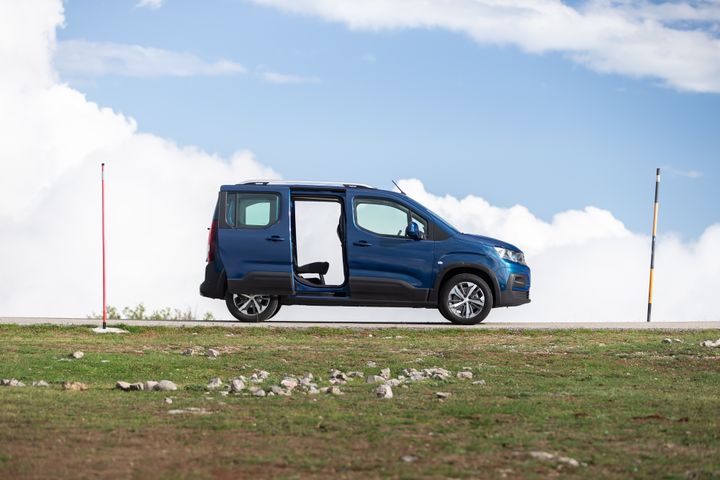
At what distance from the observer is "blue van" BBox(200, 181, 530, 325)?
2112 centimetres

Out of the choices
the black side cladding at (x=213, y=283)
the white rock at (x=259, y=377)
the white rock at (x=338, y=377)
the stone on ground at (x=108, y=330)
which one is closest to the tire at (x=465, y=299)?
the black side cladding at (x=213, y=283)

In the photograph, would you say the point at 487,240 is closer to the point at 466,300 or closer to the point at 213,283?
the point at 466,300

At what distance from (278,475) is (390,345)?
10.5 meters

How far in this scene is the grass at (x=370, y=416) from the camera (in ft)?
27.5

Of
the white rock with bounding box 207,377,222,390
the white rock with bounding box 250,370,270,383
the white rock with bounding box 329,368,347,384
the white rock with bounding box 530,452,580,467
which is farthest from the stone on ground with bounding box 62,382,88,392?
the white rock with bounding box 530,452,580,467

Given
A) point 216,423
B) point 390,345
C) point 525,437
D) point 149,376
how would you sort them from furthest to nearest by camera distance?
1. point 390,345
2. point 149,376
3. point 216,423
4. point 525,437

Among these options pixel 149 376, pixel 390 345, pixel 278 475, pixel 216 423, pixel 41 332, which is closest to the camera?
pixel 278 475

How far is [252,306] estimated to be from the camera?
2197 cm

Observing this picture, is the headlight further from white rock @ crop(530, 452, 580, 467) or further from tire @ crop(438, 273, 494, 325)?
white rock @ crop(530, 452, 580, 467)

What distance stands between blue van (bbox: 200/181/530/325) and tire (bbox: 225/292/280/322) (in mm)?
301

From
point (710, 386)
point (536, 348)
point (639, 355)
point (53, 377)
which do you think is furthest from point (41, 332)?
point (710, 386)

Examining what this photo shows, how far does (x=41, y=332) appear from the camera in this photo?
2034 centimetres

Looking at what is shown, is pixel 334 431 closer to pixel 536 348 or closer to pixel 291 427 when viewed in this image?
pixel 291 427

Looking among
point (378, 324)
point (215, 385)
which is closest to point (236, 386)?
point (215, 385)
